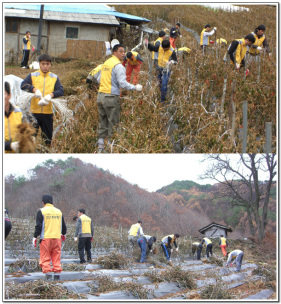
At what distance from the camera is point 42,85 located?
16.7 ft

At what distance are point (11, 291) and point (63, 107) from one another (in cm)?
283

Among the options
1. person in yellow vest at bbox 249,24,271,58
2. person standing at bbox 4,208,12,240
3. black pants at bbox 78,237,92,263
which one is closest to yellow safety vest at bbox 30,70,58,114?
person standing at bbox 4,208,12,240

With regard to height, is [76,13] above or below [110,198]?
above

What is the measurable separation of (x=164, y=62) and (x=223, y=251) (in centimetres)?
451

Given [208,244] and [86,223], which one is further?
[208,244]

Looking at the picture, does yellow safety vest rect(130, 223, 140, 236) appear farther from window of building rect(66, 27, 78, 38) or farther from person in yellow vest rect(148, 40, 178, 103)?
window of building rect(66, 27, 78, 38)

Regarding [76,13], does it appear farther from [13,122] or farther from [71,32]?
[13,122]

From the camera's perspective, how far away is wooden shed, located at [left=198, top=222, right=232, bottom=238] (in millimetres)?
5611

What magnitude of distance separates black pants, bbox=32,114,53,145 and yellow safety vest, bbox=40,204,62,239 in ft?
3.63

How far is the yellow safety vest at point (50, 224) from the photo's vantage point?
488 cm

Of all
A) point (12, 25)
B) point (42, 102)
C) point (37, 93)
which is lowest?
point (42, 102)

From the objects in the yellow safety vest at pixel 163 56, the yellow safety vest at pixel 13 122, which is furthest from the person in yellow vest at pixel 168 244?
the yellow safety vest at pixel 163 56

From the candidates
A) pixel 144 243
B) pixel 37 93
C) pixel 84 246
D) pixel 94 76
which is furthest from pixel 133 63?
pixel 84 246

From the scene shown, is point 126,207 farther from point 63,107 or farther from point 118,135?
point 63,107
